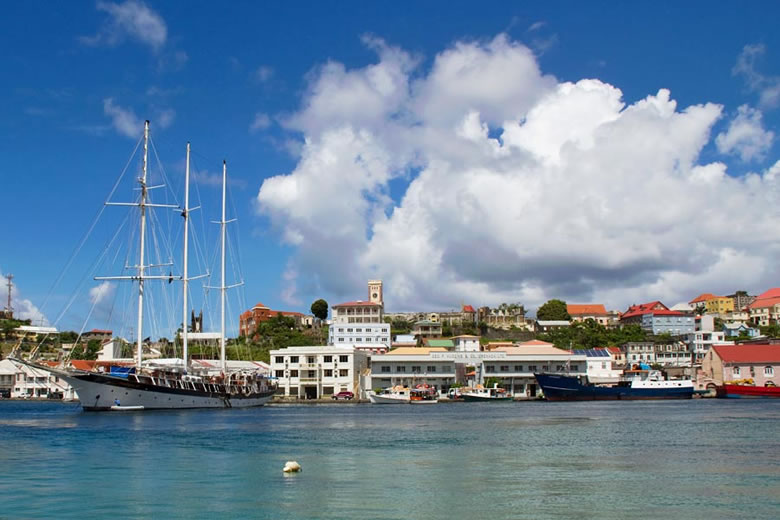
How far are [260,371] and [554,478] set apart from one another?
8563cm

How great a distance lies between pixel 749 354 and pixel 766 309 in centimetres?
9392

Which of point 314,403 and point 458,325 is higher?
point 458,325

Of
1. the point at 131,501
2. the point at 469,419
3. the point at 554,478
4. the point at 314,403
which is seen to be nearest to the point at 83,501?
the point at 131,501

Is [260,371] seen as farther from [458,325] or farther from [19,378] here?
[458,325]

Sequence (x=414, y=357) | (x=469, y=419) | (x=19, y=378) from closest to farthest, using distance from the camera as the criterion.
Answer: (x=469, y=419) → (x=414, y=357) → (x=19, y=378)

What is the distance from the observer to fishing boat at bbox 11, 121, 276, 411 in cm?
6234

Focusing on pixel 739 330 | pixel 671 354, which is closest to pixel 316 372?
pixel 671 354

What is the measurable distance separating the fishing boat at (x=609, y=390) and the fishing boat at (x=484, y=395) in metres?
4.93

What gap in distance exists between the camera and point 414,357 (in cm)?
10338

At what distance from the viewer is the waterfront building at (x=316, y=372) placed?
9975 cm

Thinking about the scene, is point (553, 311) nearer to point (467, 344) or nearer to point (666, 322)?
point (666, 322)

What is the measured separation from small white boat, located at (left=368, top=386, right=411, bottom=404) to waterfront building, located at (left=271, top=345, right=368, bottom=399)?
23.2ft

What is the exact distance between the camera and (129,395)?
6406cm

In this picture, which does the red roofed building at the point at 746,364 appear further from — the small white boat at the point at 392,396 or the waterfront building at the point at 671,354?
the small white boat at the point at 392,396
